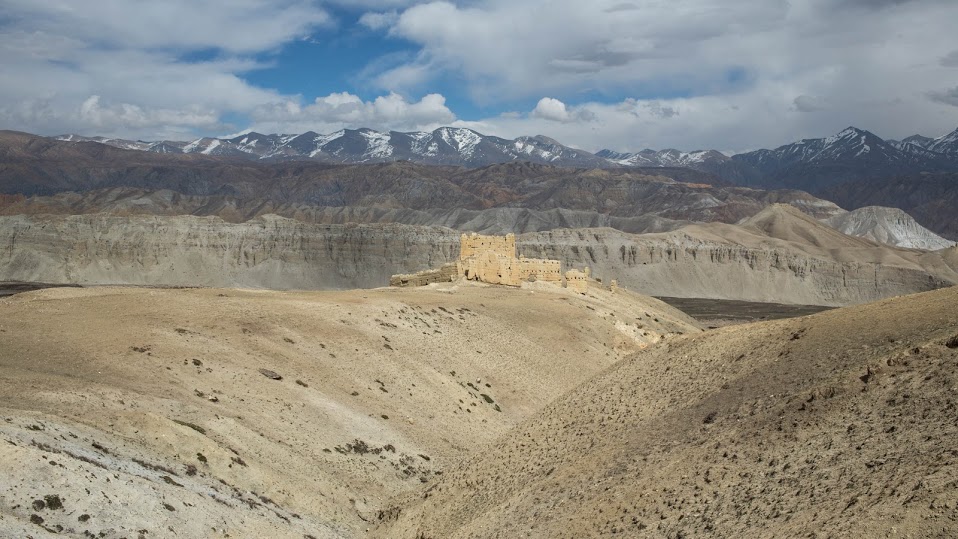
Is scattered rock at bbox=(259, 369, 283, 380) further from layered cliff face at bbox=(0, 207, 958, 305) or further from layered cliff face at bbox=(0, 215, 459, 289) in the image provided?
layered cliff face at bbox=(0, 207, 958, 305)

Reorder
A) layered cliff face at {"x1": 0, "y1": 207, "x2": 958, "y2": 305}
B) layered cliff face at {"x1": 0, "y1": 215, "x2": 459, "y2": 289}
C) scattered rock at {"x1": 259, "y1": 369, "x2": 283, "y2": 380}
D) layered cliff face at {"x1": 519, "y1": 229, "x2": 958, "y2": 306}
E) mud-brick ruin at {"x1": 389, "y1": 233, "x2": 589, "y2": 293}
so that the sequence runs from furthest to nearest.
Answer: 1. layered cliff face at {"x1": 519, "y1": 229, "x2": 958, "y2": 306}
2. layered cliff face at {"x1": 0, "y1": 207, "x2": 958, "y2": 305}
3. layered cliff face at {"x1": 0, "y1": 215, "x2": 459, "y2": 289}
4. mud-brick ruin at {"x1": 389, "y1": 233, "x2": 589, "y2": 293}
5. scattered rock at {"x1": 259, "y1": 369, "x2": 283, "y2": 380}

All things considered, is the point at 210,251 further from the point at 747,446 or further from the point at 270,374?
the point at 747,446

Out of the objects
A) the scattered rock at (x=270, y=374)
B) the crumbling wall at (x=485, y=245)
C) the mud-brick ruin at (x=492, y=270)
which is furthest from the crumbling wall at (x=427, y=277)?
the scattered rock at (x=270, y=374)

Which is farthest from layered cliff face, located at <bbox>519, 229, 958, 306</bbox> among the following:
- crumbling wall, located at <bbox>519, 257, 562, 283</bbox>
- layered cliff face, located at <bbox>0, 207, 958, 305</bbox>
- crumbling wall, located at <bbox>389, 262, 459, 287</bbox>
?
crumbling wall, located at <bbox>389, 262, 459, 287</bbox>

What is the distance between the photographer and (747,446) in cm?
1680

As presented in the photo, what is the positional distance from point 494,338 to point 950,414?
32981 mm

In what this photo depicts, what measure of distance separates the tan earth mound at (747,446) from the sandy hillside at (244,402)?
3.97 meters

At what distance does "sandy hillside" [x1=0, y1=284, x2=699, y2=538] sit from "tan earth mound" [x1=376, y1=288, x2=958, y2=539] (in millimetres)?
3972

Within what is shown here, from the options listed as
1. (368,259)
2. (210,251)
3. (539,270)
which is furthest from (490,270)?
(210,251)

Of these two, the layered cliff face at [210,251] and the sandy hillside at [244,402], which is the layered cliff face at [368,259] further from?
the sandy hillside at [244,402]

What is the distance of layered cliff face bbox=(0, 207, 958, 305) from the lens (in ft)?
505

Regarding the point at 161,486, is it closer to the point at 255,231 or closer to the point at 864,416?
the point at 864,416

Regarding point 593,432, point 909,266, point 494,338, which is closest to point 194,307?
point 494,338

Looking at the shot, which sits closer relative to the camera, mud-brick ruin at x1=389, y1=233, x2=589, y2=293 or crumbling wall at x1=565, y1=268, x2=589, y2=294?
mud-brick ruin at x1=389, y1=233, x2=589, y2=293
